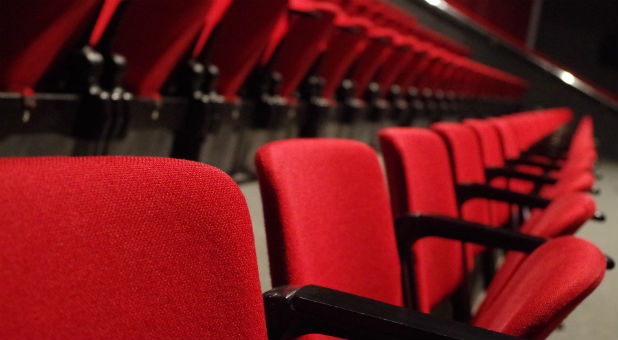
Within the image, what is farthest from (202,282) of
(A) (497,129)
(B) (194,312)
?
(A) (497,129)

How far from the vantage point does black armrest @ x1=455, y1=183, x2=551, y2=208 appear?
396 millimetres

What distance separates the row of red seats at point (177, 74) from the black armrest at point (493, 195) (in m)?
0.18

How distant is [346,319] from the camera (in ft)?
0.51

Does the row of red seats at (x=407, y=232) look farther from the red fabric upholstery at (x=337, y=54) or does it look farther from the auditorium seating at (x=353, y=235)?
the red fabric upholstery at (x=337, y=54)

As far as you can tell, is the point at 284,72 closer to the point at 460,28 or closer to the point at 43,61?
the point at 43,61

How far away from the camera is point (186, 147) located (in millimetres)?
431

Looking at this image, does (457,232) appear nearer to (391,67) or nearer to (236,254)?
(236,254)

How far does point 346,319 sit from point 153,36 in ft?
0.91

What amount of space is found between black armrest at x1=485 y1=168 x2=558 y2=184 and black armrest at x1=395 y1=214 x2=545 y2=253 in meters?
0.25

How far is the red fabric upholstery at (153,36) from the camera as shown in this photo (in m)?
0.37

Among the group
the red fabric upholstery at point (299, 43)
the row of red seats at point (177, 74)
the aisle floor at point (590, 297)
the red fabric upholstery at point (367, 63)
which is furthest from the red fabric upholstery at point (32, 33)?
the red fabric upholstery at point (367, 63)

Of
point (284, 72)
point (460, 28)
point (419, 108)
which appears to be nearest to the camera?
point (284, 72)

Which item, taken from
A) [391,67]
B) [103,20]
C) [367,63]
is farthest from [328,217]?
[391,67]

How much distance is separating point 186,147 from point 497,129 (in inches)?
15.8
